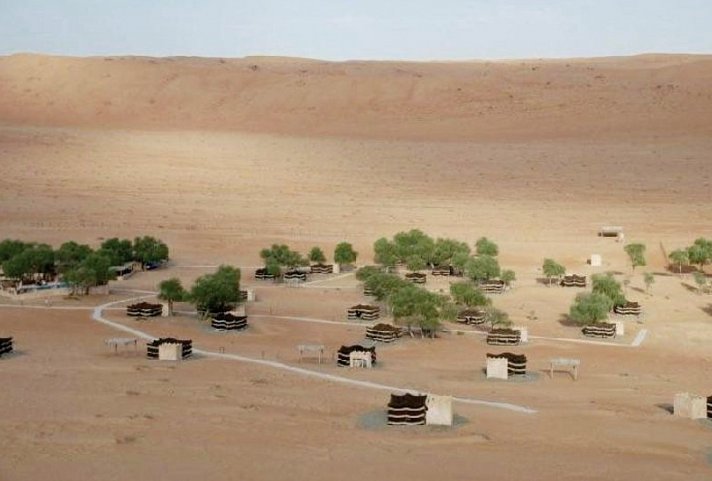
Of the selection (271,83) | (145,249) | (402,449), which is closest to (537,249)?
(145,249)

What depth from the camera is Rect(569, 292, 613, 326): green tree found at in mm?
28672

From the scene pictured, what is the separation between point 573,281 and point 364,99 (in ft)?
187

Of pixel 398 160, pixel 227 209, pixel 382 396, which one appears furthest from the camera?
pixel 398 160

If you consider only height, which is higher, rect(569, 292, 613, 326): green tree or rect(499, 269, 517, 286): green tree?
rect(499, 269, 517, 286): green tree

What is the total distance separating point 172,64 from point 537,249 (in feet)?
230

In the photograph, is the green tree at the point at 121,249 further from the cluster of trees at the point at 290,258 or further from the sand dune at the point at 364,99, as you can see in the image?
the sand dune at the point at 364,99

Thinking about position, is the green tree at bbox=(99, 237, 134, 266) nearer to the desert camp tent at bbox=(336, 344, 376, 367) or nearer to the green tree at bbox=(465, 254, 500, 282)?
the green tree at bbox=(465, 254, 500, 282)

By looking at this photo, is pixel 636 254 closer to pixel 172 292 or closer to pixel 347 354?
pixel 172 292

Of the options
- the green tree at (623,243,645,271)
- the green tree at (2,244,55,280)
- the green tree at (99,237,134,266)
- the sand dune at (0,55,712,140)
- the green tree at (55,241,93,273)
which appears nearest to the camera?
the green tree at (2,244,55,280)

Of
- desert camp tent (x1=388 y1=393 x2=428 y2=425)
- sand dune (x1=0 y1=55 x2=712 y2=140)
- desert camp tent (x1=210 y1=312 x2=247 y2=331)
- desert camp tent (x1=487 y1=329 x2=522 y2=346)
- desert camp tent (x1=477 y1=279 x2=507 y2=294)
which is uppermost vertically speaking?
sand dune (x1=0 y1=55 x2=712 y2=140)

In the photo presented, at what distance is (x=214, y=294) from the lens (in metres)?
29.0

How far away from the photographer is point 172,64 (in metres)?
108

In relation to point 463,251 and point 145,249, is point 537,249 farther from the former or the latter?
point 145,249

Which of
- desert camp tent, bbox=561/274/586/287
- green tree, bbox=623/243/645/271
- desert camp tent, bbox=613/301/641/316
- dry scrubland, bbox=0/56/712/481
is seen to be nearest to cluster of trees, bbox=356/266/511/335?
Answer: dry scrubland, bbox=0/56/712/481
